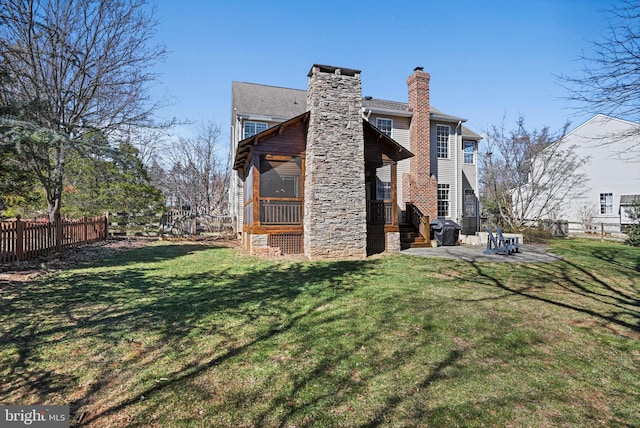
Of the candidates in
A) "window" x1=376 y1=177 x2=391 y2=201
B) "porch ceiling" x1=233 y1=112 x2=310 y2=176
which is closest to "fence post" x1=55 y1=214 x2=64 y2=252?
"porch ceiling" x1=233 y1=112 x2=310 y2=176

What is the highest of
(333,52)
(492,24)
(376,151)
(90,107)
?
(333,52)

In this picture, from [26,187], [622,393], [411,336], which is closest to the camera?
[622,393]

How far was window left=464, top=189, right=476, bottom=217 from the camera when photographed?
1867cm

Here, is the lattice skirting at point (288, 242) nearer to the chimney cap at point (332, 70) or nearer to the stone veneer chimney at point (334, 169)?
the stone veneer chimney at point (334, 169)

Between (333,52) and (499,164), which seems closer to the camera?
(333,52)

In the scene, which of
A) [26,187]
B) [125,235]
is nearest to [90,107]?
[26,187]

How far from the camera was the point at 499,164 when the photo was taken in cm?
1961

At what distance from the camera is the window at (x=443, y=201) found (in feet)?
58.4

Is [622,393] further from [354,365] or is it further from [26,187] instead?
[26,187]

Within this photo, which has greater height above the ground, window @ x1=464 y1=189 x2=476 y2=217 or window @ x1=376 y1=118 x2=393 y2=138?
window @ x1=376 y1=118 x2=393 y2=138

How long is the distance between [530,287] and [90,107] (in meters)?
18.0

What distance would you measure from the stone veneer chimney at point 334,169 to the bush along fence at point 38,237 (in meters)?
8.39

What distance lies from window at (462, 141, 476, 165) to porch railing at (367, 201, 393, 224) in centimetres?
948

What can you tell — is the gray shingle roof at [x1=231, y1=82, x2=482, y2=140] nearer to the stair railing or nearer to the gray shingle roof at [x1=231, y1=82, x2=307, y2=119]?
the gray shingle roof at [x1=231, y1=82, x2=307, y2=119]
